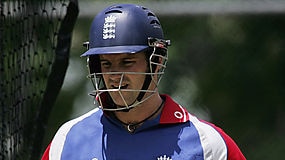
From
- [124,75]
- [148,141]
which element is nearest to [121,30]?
[124,75]

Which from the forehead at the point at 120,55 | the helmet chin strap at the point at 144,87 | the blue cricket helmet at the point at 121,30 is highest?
the blue cricket helmet at the point at 121,30

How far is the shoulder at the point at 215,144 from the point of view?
4652 millimetres

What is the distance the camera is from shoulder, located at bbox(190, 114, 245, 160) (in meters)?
4.65

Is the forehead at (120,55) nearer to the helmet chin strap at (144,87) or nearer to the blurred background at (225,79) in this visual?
the helmet chin strap at (144,87)

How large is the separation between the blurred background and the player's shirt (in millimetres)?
3790

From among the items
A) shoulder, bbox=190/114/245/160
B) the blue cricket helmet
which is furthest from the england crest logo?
shoulder, bbox=190/114/245/160

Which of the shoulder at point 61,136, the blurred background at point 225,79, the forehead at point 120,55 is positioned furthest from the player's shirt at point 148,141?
the blurred background at point 225,79

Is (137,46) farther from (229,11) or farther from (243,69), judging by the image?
(243,69)

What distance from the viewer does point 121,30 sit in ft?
15.4

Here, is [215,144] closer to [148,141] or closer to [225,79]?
[148,141]

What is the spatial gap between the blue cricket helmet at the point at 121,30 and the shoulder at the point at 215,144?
1.39 feet

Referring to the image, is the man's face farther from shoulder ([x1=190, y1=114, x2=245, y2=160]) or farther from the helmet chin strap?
shoulder ([x1=190, y1=114, x2=245, y2=160])

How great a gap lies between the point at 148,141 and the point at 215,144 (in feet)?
0.91

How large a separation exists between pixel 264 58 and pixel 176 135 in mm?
4269
